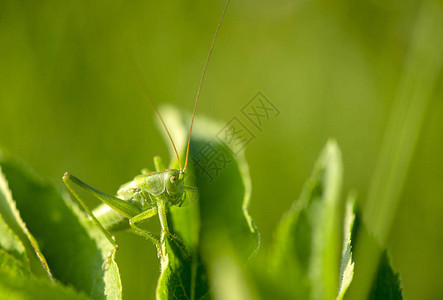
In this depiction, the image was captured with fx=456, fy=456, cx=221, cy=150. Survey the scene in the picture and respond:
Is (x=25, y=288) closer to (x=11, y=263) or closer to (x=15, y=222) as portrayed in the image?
(x=11, y=263)

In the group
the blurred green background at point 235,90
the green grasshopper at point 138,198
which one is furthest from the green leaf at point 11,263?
the blurred green background at point 235,90

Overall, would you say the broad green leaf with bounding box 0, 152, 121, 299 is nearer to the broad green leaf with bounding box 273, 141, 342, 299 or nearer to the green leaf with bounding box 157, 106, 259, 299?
the green leaf with bounding box 157, 106, 259, 299

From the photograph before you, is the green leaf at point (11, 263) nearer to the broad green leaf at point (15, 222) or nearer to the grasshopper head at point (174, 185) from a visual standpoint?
the broad green leaf at point (15, 222)

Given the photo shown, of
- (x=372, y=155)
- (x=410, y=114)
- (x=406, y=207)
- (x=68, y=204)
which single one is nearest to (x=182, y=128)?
(x=68, y=204)

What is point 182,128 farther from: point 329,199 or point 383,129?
point 383,129

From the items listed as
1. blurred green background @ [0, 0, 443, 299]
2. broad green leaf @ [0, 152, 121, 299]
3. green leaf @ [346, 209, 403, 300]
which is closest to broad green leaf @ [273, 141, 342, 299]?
green leaf @ [346, 209, 403, 300]
